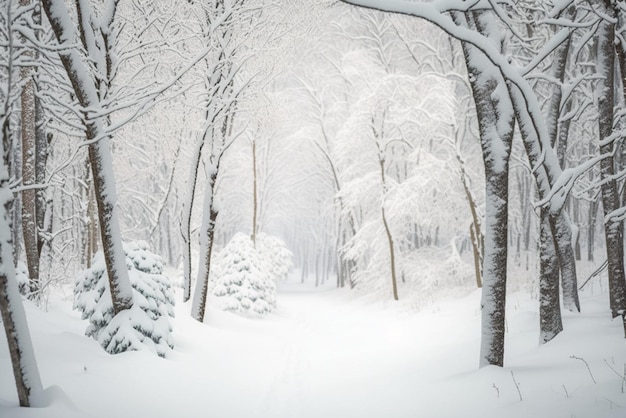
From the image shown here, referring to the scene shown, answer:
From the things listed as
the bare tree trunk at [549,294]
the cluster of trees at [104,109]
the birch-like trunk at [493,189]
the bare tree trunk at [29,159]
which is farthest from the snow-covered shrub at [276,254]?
the birch-like trunk at [493,189]

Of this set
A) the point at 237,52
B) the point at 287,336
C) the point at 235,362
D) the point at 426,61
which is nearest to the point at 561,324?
the point at 235,362

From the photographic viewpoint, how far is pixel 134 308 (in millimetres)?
6109

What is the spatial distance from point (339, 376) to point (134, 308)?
3.75 m

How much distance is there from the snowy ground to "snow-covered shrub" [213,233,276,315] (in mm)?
4645

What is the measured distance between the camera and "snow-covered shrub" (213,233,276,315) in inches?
563

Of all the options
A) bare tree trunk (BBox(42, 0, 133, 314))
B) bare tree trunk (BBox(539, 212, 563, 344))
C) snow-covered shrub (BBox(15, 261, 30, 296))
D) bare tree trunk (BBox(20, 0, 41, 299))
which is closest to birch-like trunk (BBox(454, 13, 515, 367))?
bare tree trunk (BBox(539, 212, 563, 344))

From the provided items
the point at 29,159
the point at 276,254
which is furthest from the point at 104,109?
the point at 276,254

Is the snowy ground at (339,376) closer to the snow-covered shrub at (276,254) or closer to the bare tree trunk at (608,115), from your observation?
the bare tree trunk at (608,115)

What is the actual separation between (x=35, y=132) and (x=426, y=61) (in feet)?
45.7

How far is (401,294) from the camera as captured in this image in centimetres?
1695

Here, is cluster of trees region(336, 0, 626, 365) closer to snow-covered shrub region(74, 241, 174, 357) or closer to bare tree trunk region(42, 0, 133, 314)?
bare tree trunk region(42, 0, 133, 314)

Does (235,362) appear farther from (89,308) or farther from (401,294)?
(401,294)

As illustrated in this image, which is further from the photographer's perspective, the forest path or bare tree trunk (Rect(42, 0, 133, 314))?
the forest path

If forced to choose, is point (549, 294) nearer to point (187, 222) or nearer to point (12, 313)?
point (12, 313)
